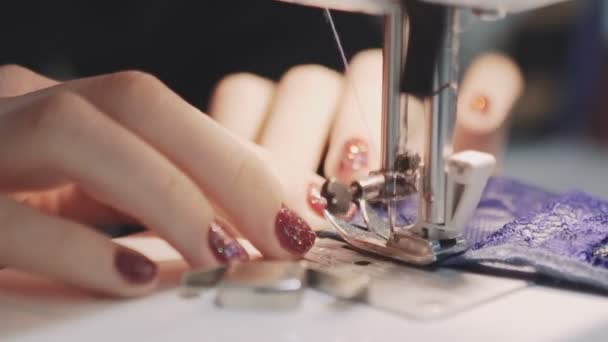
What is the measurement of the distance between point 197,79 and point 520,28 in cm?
106

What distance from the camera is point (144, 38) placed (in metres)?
1.00

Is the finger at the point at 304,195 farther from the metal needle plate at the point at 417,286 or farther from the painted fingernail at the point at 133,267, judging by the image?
the painted fingernail at the point at 133,267

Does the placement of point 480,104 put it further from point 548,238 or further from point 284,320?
point 284,320

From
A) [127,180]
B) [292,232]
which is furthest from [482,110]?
[127,180]

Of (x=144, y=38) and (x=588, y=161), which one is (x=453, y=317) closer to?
(x=144, y=38)

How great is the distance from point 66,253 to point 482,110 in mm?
580

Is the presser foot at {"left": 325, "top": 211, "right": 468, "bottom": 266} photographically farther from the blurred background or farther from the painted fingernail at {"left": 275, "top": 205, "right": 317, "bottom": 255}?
the blurred background

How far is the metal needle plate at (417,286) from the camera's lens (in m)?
0.48

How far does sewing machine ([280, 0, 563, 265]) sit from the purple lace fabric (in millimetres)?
32

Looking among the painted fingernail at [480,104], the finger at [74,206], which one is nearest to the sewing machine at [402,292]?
the finger at [74,206]

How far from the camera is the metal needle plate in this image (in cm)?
48

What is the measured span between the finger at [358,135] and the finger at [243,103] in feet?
0.34

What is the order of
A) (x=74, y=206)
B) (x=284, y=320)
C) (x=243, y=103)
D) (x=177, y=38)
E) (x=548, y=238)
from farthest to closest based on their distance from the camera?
(x=177, y=38) < (x=243, y=103) < (x=74, y=206) < (x=548, y=238) < (x=284, y=320)

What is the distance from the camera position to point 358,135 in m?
0.74
